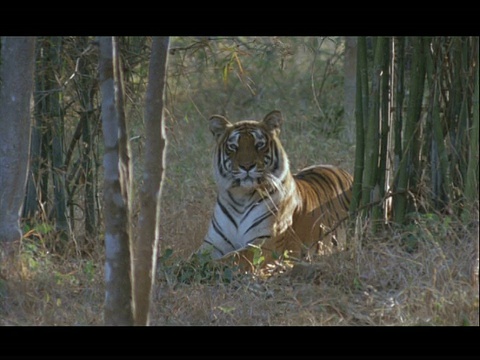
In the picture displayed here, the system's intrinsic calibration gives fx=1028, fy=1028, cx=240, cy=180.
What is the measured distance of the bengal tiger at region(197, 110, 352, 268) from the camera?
7234mm

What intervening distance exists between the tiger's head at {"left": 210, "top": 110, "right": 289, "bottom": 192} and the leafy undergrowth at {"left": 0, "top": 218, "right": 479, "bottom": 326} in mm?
1118

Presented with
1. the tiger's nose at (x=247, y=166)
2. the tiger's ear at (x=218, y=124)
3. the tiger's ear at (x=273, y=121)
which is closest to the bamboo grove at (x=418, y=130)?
the tiger's nose at (x=247, y=166)

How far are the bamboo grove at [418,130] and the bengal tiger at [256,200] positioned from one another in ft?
2.30

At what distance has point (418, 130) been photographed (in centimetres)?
637

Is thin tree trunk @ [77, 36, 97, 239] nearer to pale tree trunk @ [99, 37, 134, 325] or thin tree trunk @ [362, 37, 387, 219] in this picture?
thin tree trunk @ [362, 37, 387, 219]

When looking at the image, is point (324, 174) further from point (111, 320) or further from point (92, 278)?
point (111, 320)

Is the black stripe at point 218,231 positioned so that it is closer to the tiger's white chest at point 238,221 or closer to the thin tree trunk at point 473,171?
the tiger's white chest at point 238,221

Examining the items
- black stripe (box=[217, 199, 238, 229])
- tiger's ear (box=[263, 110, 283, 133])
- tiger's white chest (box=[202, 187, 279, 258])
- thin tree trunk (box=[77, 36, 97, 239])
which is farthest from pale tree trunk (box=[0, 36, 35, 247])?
tiger's ear (box=[263, 110, 283, 133])

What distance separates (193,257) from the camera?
658 centimetres

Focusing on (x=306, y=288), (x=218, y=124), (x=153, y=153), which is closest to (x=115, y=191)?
(x=153, y=153)

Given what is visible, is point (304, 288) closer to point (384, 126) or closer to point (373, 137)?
point (373, 137)
